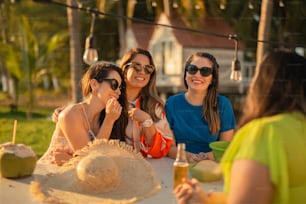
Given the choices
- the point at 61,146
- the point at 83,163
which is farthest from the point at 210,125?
the point at 83,163

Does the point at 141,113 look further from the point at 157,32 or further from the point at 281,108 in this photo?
the point at 157,32

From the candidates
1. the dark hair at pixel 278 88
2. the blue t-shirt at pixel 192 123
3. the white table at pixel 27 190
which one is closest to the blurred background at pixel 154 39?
the blue t-shirt at pixel 192 123

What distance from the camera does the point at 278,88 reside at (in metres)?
1.08

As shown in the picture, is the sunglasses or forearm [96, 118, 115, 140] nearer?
forearm [96, 118, 115, 140]

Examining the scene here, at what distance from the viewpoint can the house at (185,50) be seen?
44.2 ft

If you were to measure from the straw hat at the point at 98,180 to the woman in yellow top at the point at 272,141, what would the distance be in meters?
0.51

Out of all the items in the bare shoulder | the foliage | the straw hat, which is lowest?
the foliage

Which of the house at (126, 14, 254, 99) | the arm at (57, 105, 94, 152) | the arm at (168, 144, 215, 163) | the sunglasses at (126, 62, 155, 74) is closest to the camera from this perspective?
the arm at (57, 105, 94, 152)

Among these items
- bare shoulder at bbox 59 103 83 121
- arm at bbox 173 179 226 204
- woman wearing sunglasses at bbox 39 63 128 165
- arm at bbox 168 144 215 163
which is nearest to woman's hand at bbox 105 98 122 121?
woman wearing sunglasses at bbox 39 63 128 165

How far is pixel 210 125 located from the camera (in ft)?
7.93

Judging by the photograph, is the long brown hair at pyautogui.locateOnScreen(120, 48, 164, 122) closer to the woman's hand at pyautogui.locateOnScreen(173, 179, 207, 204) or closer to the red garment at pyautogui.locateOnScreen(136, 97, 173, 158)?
the red garment at pyautogui.locateOnScreen(136, 97, 173, 158)

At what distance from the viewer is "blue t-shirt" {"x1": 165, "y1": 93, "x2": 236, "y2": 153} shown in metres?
2.42

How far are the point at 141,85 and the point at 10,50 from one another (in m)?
8.81

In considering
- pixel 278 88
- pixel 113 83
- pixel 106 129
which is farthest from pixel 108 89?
pixel 278 88
